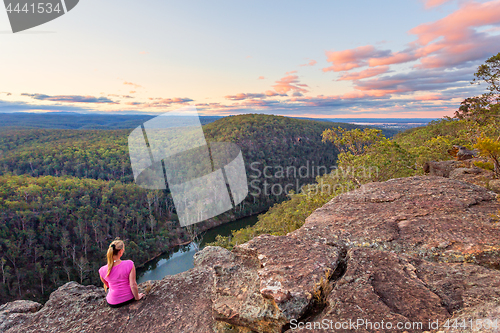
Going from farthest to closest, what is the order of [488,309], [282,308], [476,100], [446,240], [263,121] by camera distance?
[263,121] → [476,100] → [446,240] → [282,308] → [488,309]

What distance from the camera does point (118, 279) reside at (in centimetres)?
458

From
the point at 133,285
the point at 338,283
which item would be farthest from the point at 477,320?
the point at 133,285

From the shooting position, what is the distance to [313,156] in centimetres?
12800

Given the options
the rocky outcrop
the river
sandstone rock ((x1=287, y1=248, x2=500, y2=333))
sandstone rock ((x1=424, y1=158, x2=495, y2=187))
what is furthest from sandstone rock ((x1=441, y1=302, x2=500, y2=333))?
the river

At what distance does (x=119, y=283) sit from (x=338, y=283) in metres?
3.93

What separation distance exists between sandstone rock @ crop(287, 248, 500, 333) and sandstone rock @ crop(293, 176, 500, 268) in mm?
561

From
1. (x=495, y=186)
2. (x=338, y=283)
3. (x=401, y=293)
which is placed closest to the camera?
(x=401, y=293)

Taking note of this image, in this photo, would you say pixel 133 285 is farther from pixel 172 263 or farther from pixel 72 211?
pixel 72 211

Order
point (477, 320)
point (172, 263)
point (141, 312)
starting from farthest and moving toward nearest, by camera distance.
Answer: point (172, 263) < point (141, 312) < point (477, 320)

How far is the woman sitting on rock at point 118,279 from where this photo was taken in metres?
4.56

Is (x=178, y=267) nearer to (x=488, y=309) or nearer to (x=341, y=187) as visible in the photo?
(x=341, y=187)

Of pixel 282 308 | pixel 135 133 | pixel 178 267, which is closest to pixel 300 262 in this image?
pixel 282 308

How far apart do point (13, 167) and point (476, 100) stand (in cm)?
11252

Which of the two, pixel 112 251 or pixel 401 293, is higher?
pixel 112 251
